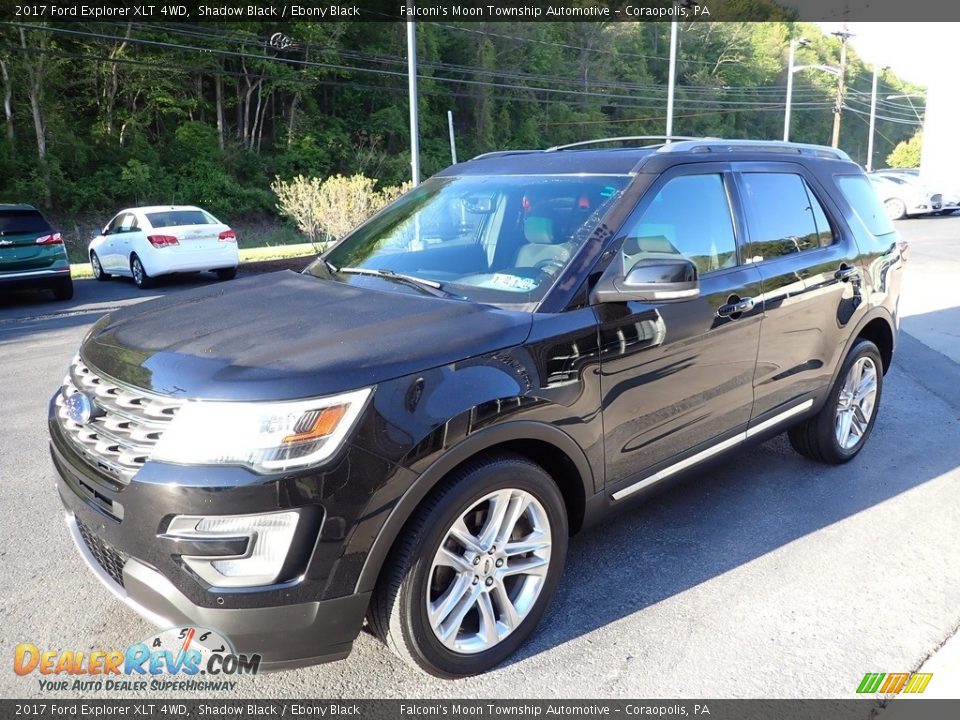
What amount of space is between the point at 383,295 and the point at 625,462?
1.20m

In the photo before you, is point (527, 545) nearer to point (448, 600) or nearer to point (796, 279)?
point (448, 600)

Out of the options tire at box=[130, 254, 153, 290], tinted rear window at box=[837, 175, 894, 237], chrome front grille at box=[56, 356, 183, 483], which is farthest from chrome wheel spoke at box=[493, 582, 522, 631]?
tire at box=[130, 254, 153, 290]

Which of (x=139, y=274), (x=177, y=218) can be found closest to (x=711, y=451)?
(x=139, y=274)

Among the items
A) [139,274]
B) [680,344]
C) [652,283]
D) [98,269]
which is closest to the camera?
[652,283]

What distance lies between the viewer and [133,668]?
279cm

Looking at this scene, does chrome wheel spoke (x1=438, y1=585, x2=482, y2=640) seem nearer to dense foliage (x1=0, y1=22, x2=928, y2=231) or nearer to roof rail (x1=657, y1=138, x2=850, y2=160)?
roof rail (x1=657, y1=138, x2=850, y2=160)

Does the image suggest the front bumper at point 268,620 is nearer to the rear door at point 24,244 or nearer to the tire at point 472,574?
the tire at point 472,574

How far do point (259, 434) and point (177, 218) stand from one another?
1388cm

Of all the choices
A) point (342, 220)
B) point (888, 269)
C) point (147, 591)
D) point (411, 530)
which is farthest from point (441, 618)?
point (342, 220)

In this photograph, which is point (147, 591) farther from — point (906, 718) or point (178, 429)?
point (906, 718)

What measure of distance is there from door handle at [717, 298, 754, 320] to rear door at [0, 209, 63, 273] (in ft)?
37.4

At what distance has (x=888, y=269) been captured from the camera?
4812 mm

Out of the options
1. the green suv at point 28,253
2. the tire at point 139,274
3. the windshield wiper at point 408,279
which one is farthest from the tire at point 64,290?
the windshield wiper at point 408,279

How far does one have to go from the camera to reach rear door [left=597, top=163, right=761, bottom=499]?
10.0 feet
